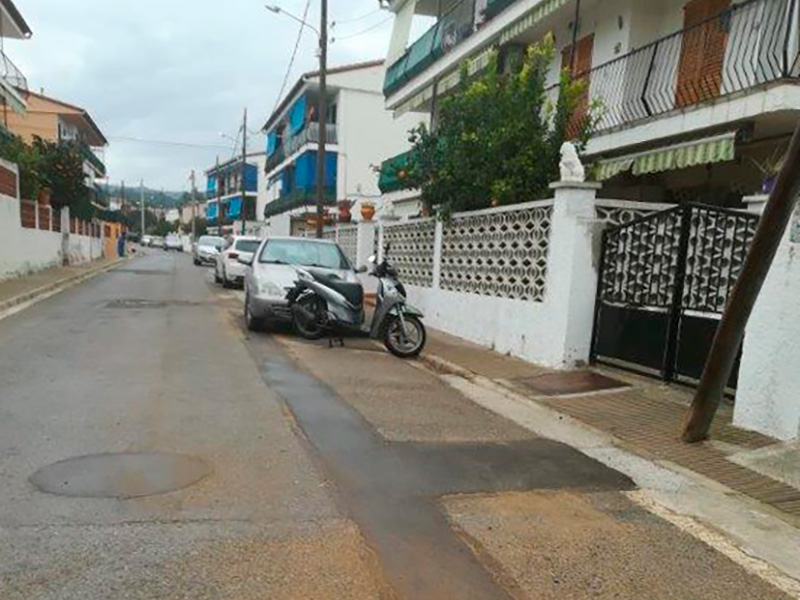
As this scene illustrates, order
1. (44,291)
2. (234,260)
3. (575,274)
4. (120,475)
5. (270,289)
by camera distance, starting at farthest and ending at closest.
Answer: (234,260) → (44,291) → (270,289) → (575,274) → (120,475)

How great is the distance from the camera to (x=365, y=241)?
20.4 meters

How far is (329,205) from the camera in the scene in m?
40.5

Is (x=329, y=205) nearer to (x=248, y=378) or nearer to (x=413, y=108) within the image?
(x=413, y=108)

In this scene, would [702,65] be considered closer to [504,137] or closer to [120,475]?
[504,137]

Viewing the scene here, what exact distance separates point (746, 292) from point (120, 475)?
489cm

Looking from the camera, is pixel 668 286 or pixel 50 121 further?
pixel 50 121

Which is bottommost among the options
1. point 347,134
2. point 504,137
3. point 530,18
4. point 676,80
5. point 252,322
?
point 252,322

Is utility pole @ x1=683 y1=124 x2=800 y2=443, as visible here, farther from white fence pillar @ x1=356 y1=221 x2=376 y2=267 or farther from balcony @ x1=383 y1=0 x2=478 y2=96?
balcony @ x1=383 y1=0 x2=478 y2=96

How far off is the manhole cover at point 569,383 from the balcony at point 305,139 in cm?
3113

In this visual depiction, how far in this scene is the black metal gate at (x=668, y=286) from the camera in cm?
790

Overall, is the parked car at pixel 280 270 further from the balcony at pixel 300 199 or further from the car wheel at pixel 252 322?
the balcony at pixel 300 199

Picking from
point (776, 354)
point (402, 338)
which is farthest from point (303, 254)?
point (776, 354)

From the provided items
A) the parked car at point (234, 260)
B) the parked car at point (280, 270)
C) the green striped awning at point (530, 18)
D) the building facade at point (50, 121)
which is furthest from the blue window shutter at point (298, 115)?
the parked car at point (280, 270)

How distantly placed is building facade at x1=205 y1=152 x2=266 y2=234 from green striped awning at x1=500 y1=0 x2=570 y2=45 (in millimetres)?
46364
